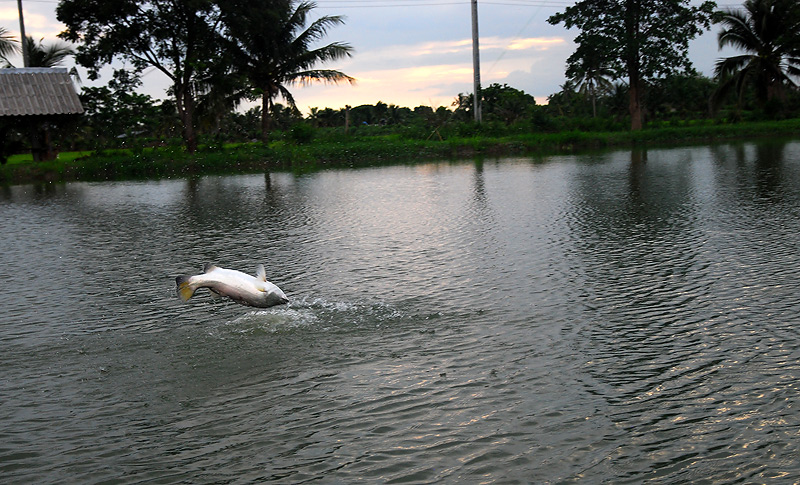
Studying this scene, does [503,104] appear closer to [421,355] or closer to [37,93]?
[37,93]

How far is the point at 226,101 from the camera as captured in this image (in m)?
32.2

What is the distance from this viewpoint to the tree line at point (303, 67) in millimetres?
30422

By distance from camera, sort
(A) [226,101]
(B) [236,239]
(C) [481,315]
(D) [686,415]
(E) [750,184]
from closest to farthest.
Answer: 1. (D) [686,415]
2. (C) [481,315]
3. (B) [236,239]
4. (E) [750,184]
5. (A) [226,101]

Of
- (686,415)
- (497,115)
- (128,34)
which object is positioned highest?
(128,34)

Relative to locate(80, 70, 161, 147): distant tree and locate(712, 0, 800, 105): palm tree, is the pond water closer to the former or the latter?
locate(80, 70, 161, 147): distant tree

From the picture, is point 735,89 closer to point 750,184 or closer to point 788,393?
point 750,184

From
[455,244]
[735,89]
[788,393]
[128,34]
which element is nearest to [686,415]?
[788,393]

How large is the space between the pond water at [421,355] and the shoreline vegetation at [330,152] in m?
17.2

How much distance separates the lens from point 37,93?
28828 millimetres

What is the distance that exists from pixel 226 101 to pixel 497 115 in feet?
55.0

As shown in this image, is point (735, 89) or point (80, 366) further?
point (735, 89)

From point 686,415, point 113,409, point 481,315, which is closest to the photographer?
point 686,415

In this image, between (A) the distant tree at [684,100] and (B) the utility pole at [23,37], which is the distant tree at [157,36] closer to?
(B) the utility pole at [23,37]

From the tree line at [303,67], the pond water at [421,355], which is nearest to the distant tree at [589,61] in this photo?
the tree line at [303,67]
